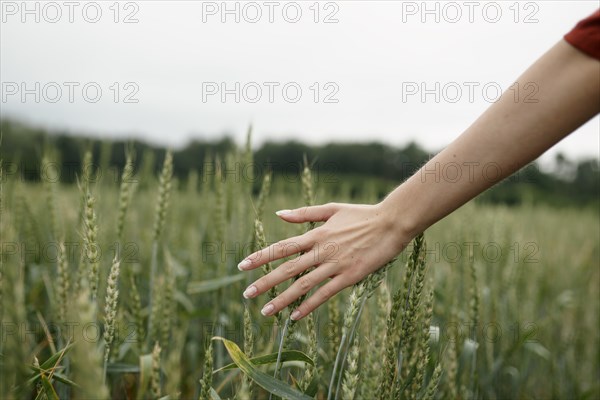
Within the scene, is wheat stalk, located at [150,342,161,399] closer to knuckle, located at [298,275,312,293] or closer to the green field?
the green field

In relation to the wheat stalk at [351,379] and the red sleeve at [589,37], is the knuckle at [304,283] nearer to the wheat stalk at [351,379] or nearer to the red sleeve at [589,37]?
→ the wheat stalk at [351,379]

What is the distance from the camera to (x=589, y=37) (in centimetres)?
89

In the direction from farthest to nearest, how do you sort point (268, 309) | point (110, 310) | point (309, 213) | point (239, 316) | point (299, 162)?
1. point (239, 316)
2. point (299, 162)
3. point (309, 213)
4. point (268, 309)
5. point (110, 310)

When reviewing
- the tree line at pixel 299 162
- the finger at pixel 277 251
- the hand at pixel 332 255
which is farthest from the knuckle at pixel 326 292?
the tree line at pixel 299 162

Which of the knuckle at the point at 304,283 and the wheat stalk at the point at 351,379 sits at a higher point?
the knuckle at the point at 304,283

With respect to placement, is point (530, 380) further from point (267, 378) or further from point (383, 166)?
point (383, 166)

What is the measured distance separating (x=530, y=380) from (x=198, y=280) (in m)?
1.56

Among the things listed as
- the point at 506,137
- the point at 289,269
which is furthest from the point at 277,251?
the point at 506,137

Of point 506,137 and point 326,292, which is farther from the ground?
point 506,137

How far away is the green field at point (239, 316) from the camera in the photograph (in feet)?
3.28

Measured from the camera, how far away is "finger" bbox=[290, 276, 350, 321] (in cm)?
109

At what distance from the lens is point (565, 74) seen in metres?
0.93

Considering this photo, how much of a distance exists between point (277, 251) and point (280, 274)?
5 centimetres

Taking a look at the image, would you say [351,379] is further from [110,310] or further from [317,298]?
[110,310]
